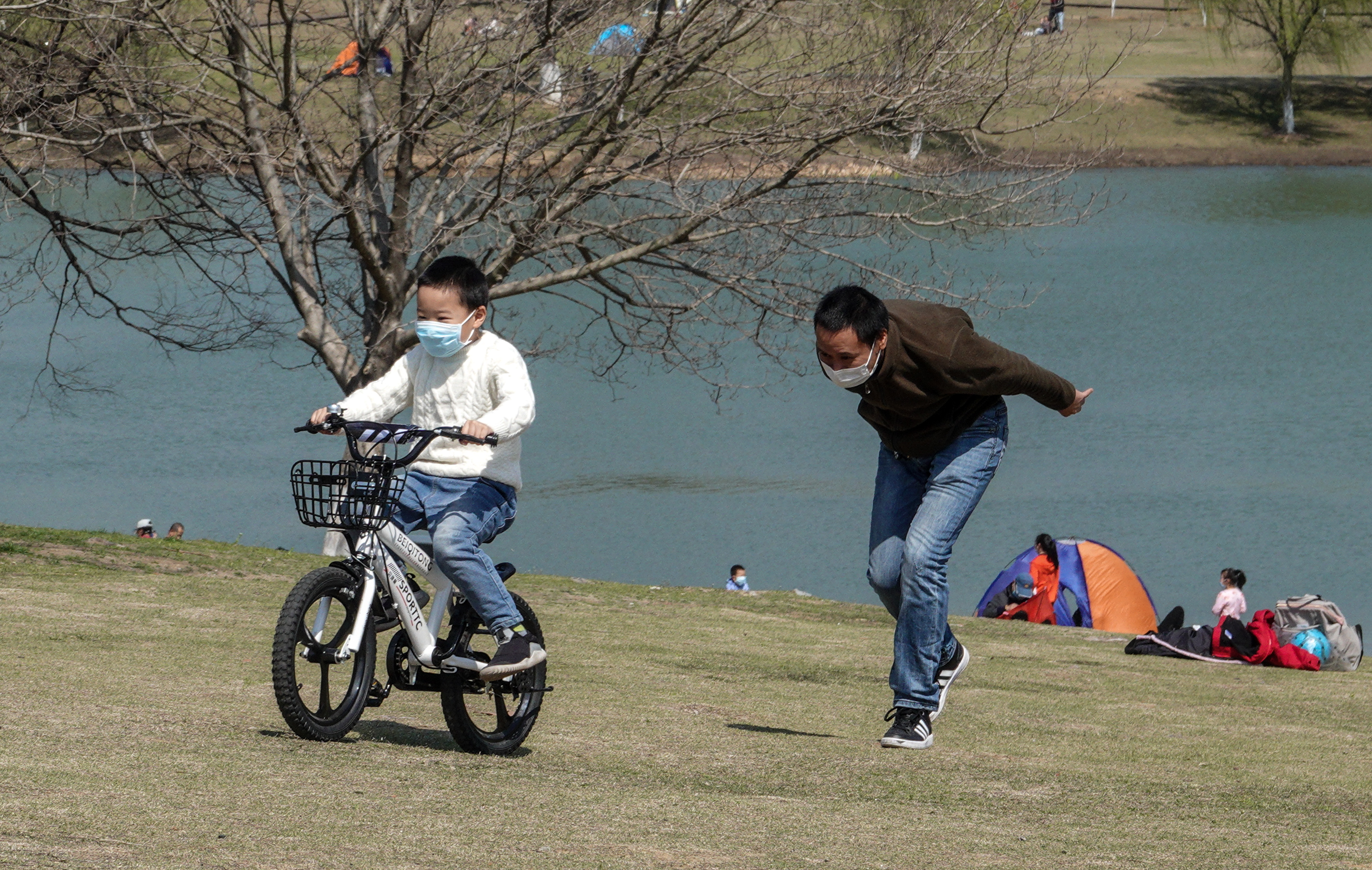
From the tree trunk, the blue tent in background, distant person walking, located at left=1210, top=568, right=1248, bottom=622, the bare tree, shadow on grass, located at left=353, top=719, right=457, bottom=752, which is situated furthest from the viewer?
the tree trunk

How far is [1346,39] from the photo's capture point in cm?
6253

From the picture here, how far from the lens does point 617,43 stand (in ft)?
42.8

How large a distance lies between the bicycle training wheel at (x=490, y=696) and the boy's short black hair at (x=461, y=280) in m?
1.04

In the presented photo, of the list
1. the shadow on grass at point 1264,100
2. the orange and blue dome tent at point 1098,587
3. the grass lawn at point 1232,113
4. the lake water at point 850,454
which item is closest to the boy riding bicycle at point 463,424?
the lake water at point 850,454

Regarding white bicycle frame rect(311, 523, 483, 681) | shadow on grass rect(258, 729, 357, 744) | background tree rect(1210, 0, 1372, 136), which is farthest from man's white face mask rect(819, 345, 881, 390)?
background tree rect(1210, 0, 1372, 136)

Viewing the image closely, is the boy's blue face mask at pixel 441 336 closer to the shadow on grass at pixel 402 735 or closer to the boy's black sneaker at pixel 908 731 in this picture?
the shadow on grass at pixel 402 735

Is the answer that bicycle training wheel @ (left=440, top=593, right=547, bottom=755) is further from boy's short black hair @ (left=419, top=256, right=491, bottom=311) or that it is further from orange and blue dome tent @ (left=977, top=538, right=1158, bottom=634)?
orange and blue dome tent @ (left=977, top=538, right=1158, bottom=634)

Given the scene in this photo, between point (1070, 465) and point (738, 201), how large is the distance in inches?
517

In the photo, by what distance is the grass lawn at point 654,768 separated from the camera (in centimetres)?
382

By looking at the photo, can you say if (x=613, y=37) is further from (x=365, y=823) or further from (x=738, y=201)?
(x=365, y=823)

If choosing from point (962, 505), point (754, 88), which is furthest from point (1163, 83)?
point (962, 505)

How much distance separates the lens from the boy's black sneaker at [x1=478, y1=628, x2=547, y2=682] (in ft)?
16.2

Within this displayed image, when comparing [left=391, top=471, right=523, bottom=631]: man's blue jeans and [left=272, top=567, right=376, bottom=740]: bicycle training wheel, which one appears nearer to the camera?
[left=272, top=567, right=376, bottom=740]: bicycle training wheel

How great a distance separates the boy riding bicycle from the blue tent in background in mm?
7985
